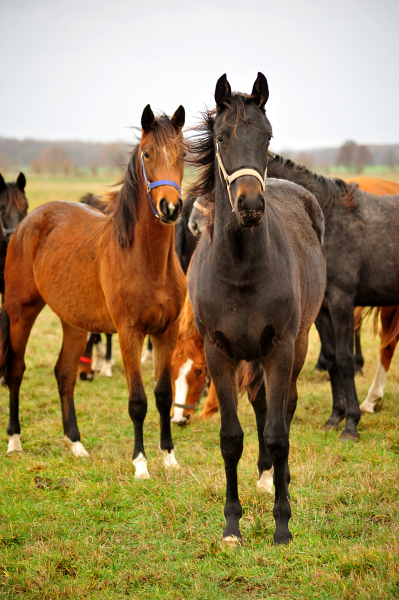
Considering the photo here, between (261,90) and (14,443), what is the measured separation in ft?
12.9

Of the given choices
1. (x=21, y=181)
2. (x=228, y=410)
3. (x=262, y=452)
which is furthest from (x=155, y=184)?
(x=21, y=181)

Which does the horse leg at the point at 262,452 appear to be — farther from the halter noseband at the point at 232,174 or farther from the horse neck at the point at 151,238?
the halter noseband at the point at 232,174

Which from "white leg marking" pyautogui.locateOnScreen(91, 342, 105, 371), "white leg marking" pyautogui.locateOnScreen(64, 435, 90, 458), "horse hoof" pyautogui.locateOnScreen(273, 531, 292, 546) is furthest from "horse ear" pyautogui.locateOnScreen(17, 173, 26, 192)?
"horse hoof" pyautogui.locateOnScreen(273, 531, 292, 546)

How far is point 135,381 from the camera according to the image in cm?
463

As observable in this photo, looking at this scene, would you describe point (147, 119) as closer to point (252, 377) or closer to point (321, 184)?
point (252, 377)

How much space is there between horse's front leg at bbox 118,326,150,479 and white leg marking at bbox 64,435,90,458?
2.61ft

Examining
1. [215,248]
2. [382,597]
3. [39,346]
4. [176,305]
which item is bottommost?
[39,346]

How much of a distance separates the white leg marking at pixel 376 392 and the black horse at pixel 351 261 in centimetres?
54

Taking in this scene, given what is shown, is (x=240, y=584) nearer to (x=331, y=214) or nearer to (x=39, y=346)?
(x=331, y=214)

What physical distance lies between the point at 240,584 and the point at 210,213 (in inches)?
81.3

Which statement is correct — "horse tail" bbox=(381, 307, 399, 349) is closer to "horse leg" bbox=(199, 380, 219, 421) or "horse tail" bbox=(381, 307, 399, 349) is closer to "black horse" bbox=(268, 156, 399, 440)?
"black horse" bbox=(268, 156, 399, 440)

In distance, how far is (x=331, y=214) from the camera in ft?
19.1

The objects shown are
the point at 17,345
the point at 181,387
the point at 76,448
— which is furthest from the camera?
the point at 181,387

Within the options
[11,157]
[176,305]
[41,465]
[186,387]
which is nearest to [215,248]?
[176,305]
